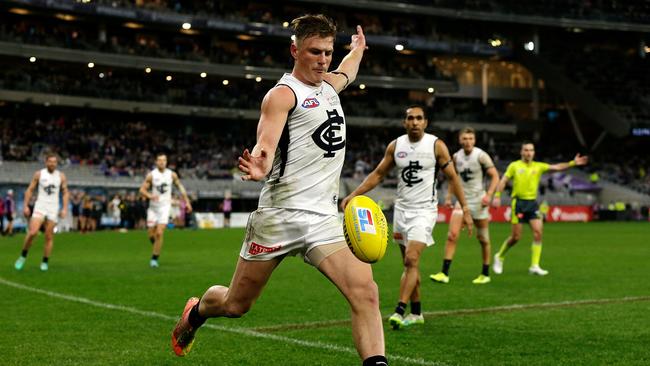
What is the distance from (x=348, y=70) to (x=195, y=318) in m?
2.33

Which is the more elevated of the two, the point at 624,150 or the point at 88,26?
the point at 88,26

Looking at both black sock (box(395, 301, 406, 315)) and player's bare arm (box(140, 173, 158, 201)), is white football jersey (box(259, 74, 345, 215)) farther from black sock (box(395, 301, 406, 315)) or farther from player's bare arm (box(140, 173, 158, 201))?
player's bare arm (box(140, 173, 158, 201))

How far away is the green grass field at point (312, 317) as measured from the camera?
8.64 metres

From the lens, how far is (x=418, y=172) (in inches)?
444

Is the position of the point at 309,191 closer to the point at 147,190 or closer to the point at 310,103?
the point at 310,103

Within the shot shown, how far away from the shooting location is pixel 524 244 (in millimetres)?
30375

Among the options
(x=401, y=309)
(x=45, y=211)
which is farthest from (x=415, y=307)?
(x=45, y=211)

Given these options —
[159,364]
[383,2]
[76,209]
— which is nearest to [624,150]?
[383,2]

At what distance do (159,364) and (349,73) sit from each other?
3.16 metres

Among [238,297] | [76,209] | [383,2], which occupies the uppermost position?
[383,2]

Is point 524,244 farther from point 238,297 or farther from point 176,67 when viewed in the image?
point 176,67

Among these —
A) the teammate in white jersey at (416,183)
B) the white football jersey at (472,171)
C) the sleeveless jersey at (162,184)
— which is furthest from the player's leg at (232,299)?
the sleeveless jersey at (162,184)

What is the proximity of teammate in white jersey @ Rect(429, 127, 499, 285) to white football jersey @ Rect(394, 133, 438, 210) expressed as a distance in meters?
5.29

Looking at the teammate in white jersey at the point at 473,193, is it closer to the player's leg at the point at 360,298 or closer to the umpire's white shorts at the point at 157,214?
the umpire's white shorts at the point at 157,214
